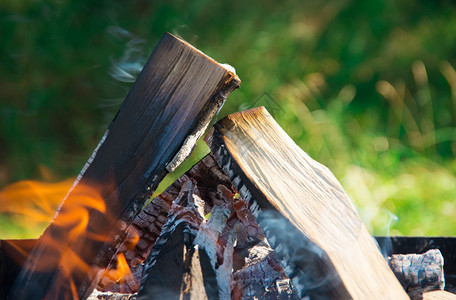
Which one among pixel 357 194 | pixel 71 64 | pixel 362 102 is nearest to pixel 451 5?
pixel 362 102

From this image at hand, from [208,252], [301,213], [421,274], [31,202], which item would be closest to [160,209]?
[208,252]

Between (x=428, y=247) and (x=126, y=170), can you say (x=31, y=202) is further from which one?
(x=428, y=247)

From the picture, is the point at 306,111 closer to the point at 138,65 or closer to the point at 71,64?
the point at 138,65

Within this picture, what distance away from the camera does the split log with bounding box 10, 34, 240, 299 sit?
1108 millimetres

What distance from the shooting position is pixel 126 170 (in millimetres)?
1135

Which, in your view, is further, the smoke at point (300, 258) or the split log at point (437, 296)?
the split log at point (437, 296)

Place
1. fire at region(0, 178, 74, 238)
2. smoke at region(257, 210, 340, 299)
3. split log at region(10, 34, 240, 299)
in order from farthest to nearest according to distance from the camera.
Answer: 1. fire at region(0, 178, 74, 238)
2. split log at region(10, 34, 240, 299)
3. smoke at region(257, 210, 340, 299)

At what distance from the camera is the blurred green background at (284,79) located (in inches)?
127

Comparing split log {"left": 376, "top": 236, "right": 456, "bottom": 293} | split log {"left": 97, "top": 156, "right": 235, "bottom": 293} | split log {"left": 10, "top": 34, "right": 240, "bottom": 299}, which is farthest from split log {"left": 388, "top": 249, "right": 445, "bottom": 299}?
split log {"left": 10, "top": 34, "right": 240, "bottom": 299}

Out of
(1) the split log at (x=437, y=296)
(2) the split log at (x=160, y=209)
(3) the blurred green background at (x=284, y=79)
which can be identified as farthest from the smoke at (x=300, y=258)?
(3) the blurred green background at (x=284, y=79)

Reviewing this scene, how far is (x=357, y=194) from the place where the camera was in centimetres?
289

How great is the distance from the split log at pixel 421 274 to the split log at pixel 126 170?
2.76ft

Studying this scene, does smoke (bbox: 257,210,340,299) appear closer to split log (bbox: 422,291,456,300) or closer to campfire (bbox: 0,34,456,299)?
campfire (bbox: 0,34,456,299)

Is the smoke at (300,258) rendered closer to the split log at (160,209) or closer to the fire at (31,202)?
the split log at (160,209)
